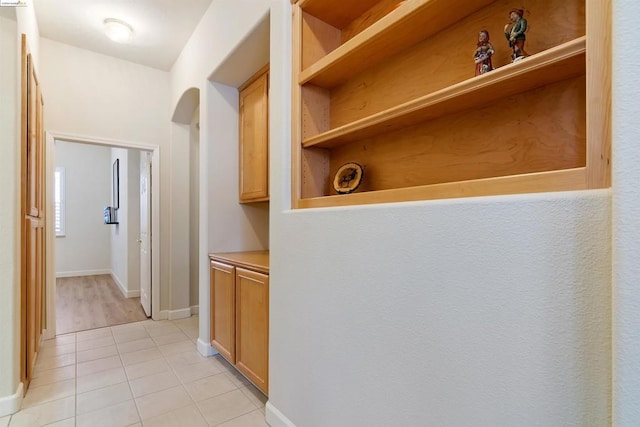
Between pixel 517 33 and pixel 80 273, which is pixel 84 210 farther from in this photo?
pixel 517 33

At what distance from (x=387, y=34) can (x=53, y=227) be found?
3500 mm

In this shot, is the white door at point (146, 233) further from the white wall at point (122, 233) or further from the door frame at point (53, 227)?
the white wall at point (122, 233)

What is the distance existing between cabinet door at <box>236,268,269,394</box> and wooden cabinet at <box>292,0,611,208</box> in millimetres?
679

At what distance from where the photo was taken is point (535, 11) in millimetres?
1037

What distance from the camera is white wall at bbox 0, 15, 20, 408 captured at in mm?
1824

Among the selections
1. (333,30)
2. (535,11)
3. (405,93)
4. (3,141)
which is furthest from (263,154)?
(535,11)

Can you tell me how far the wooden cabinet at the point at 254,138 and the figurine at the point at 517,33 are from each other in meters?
1.81

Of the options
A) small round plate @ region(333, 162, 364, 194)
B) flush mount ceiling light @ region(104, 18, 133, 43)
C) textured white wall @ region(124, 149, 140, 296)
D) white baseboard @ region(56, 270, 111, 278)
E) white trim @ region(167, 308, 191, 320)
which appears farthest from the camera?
white baseboard @ region(56, 270, 111, 278)

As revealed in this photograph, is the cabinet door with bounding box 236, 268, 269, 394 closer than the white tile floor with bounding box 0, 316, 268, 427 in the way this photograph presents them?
No

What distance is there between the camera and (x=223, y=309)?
247cm

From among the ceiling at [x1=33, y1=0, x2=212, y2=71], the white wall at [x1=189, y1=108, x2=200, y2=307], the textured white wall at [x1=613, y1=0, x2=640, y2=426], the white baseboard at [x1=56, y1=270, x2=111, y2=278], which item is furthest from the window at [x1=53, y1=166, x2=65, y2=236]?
the textured white wall at [x1=613, y1=0, x2=640, y2=426]

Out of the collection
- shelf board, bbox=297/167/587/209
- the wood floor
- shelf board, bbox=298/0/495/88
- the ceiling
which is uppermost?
the ceiling

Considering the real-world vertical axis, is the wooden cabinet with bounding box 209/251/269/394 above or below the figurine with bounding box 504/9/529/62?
below

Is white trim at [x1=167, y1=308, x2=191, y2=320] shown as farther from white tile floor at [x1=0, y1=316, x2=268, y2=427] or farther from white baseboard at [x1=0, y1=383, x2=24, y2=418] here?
white baseboard at [x1=0, y1=383, x2=24, y2=418]
